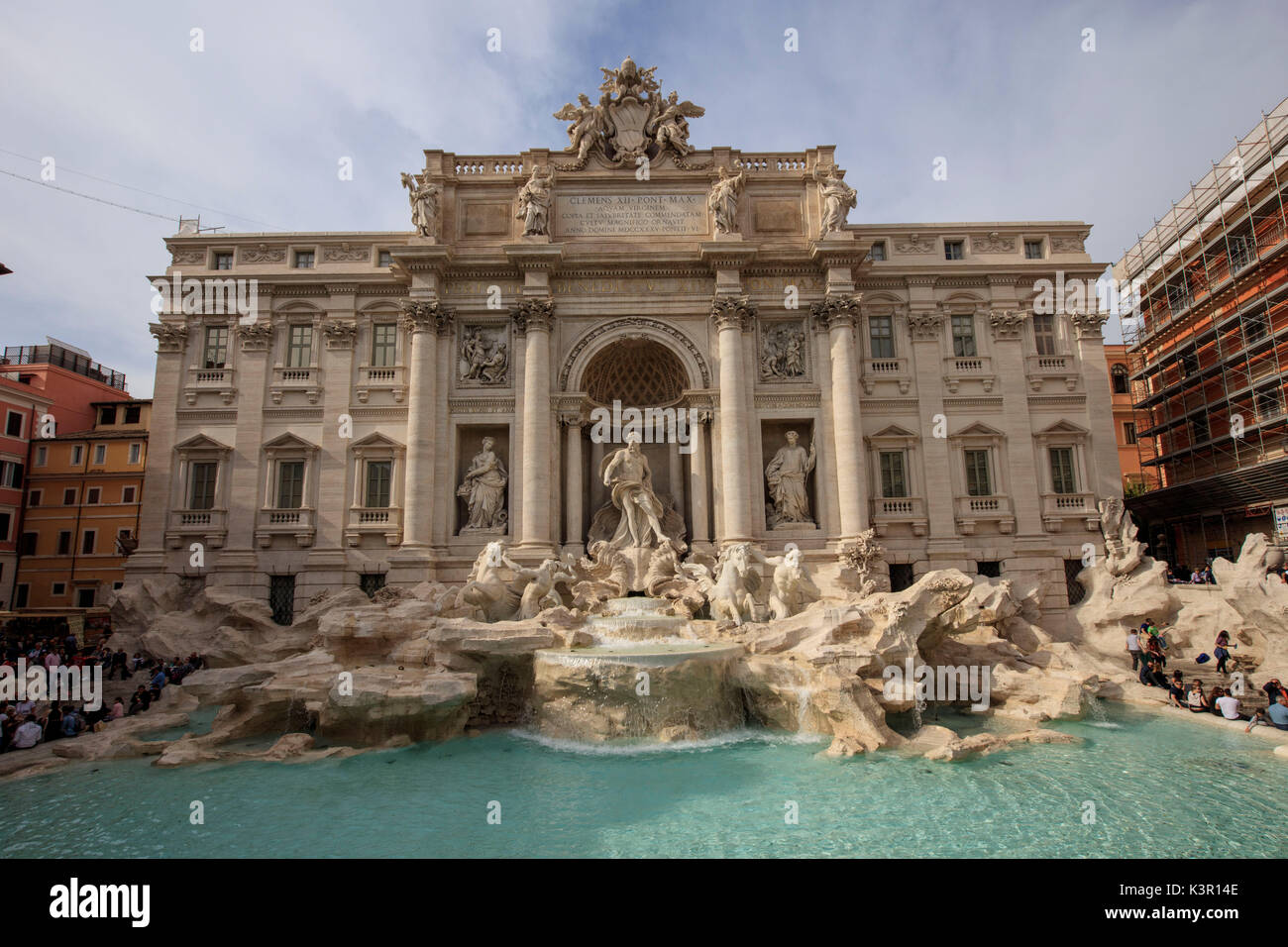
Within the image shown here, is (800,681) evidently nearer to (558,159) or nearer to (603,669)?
(603,669)

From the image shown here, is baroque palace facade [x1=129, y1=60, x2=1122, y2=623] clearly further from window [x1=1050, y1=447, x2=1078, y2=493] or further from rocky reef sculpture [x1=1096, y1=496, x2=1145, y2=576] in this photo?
rocky reef sculpture [x1=1096, y1=496, x2=1145, y2=576]

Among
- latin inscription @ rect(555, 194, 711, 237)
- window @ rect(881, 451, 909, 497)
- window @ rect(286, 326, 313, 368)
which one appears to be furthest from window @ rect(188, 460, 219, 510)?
window @ rect(881, 451, 909, 497)

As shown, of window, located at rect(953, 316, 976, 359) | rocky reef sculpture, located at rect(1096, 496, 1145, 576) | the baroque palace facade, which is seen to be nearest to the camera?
rocky reef sculpture, located at rect(1096, 496, 1145, 576)

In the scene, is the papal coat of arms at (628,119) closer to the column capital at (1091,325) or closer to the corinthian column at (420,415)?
the corinthian column at (420,415)

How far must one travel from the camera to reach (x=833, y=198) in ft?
71.5

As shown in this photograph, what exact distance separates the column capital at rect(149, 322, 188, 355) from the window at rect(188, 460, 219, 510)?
415cm

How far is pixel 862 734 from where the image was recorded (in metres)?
11.3

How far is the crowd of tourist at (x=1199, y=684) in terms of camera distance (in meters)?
12.0

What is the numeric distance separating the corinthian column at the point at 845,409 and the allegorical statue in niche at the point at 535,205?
937 cm

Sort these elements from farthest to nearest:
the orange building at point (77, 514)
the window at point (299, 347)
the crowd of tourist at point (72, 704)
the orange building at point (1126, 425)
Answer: the orange building at point (1126, 425) < the orange building at point (77, 514) < the window at point (299, 347) < the crowd of tourist at point (72, 704)

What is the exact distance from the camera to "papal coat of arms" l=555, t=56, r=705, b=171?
22.7m

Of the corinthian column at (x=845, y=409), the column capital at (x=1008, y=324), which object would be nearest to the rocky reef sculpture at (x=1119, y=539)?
the column capital at (x=1008, y=324)
